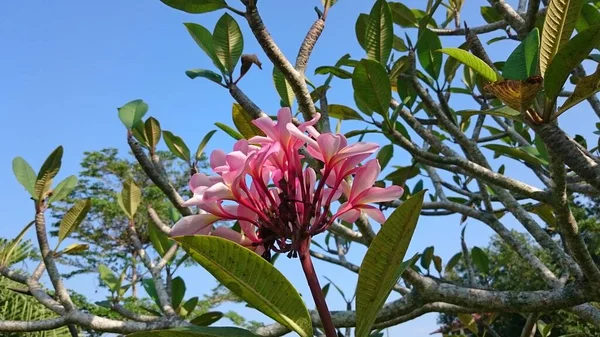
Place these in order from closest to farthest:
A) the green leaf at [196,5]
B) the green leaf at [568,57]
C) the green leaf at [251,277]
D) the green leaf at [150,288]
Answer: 1. the green leaf at [251,277]
2. the green leaf at [568,57]
3. the green leaf at [196,5]
4. the green leaf at [150,288]

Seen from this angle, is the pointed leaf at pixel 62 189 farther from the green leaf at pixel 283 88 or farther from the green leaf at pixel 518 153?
the green leaf at pixel 518 153

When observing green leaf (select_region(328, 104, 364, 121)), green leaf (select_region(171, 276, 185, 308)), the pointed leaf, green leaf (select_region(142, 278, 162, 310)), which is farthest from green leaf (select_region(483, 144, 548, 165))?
the pointed leaf

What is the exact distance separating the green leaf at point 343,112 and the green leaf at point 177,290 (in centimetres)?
77

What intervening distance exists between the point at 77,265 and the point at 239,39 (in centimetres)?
1817

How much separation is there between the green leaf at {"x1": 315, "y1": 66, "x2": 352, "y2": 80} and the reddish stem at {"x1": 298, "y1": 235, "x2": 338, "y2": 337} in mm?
966

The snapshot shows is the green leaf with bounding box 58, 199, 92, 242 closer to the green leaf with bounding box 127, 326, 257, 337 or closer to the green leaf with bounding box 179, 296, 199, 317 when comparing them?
the green leaf with bounding box 179, 296, 199, 317

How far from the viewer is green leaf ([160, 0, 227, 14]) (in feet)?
3.51

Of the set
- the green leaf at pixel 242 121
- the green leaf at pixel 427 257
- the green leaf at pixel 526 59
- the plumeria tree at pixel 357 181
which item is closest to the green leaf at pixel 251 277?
the plumeria tree at pixel 357 181

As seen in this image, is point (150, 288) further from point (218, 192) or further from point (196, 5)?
point (218, 192)

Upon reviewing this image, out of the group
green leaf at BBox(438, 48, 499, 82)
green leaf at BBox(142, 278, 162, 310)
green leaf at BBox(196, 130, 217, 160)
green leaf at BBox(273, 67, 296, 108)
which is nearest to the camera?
green leaf at BBox(438, 48, 499, 82)

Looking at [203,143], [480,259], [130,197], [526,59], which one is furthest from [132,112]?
[480,259]

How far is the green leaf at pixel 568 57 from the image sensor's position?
2.56 ft

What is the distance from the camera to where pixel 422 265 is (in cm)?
229

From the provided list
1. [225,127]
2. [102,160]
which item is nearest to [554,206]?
[225,127]
